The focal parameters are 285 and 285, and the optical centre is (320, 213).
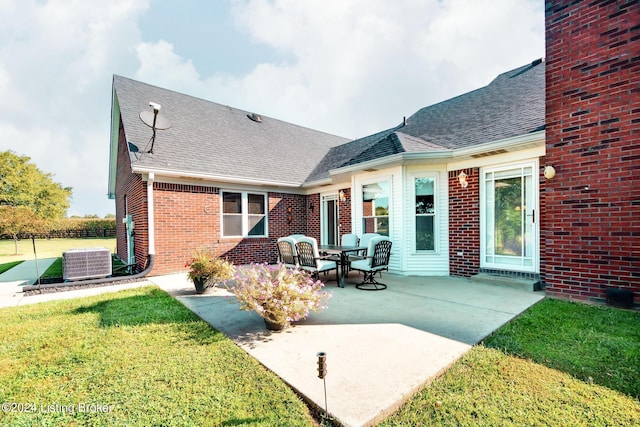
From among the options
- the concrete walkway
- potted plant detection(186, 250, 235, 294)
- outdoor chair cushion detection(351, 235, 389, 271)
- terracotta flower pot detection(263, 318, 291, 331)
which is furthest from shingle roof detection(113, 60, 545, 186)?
terracotta flower pot detection(263, 318, 291, 331)

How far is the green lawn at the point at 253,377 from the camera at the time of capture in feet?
6.91

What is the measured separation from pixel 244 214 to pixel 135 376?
23.8 feet

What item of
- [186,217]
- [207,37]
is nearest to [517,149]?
[186,217]

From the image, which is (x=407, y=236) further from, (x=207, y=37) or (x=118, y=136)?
(x=118, y=136)

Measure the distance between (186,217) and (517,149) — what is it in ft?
28.2

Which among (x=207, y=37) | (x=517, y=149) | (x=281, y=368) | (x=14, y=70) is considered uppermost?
(x=207, y=37)

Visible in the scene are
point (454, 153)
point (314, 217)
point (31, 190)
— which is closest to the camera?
point (454, 153)

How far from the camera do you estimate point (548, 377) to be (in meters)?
2.52

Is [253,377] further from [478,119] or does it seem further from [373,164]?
[478,119]

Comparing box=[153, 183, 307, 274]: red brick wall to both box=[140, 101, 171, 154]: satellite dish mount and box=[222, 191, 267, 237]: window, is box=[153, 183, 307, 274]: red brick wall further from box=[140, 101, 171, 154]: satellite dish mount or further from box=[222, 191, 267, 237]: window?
box=[140, 101, 171, 154]: satellite dish mount

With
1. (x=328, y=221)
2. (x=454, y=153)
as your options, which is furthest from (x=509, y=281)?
(x=328, y=221)

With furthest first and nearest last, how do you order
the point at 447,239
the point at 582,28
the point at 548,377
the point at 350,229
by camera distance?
the point at 350,229 < the point at 447,239 < the point at 582,28 < the point at 548,377

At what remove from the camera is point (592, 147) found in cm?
457

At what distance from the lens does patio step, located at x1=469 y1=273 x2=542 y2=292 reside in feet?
18.2
